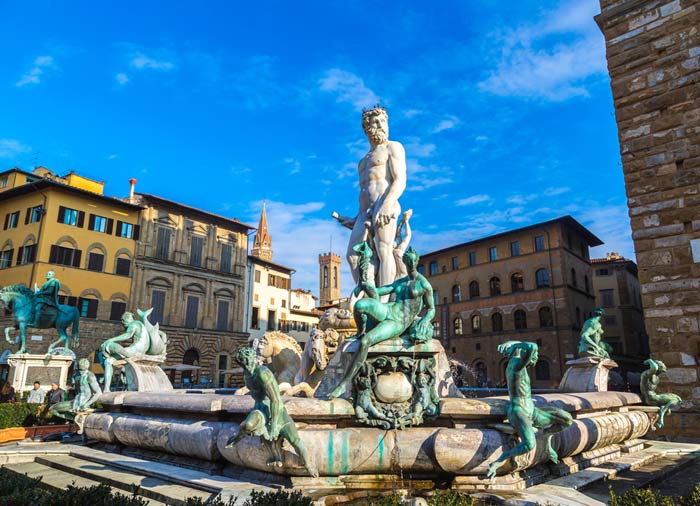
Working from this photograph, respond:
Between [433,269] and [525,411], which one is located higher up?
[433,269]

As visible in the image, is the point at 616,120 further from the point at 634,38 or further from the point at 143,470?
the point at 143,470

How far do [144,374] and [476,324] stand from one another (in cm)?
4085

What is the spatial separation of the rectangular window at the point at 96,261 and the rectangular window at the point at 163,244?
4.99 m

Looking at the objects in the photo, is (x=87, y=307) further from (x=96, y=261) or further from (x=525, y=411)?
(x=525, y=411)

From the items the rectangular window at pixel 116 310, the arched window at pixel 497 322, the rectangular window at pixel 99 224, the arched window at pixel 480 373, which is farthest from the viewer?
the arched window at pixel 497 322

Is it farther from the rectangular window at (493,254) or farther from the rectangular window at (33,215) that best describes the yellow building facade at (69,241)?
the rectangular window at (493,254)

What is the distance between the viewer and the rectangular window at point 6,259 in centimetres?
3716

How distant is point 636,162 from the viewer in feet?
37.2

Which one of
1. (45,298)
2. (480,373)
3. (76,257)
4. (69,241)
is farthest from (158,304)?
(480,373)

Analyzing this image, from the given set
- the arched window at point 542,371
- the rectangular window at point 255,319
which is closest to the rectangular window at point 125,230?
the rectangular window at point 255,319

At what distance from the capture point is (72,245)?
1463 inches

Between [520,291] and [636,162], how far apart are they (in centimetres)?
3368

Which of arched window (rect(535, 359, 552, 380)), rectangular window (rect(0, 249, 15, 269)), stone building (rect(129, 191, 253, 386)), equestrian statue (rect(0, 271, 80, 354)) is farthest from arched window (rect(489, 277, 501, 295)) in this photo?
rectangular window (rect(0, 249, 15, 269))

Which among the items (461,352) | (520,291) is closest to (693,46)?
(520,291)
